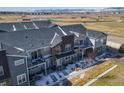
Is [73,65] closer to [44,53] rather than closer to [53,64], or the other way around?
[53,64]

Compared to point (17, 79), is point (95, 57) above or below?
below

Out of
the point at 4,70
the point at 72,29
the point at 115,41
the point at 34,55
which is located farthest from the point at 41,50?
the point at 115,41

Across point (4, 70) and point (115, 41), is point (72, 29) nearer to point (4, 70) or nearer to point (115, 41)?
point (115, 41)

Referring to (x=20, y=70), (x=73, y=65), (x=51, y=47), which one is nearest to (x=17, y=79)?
(x=20, y=70)

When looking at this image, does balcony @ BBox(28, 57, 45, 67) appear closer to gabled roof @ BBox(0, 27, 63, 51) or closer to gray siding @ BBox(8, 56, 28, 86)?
gabled roof @ BBox(0, 27, 63, 51)

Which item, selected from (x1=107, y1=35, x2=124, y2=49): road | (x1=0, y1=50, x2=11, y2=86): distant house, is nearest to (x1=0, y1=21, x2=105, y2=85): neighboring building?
(x1=0, y1=50, x2=11, y2=86): distant house
